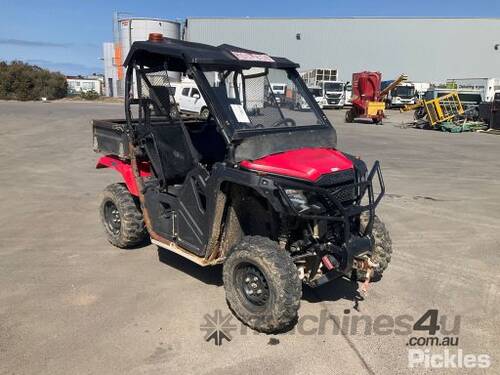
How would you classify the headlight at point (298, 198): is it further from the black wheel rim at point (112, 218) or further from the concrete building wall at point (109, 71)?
the concrete building wall at point (109, 71)

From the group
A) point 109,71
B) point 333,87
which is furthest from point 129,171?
point 109,71

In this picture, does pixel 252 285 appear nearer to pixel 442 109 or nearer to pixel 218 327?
pixel 218 327

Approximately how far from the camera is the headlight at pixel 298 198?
3553 millimetres

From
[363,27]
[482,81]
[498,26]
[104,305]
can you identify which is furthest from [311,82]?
[104,305]

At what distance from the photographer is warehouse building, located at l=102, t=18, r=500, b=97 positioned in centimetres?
4822

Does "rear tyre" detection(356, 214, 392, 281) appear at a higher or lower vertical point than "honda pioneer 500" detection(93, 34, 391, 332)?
lower

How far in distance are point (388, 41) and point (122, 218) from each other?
4835 cm

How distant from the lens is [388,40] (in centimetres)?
4841

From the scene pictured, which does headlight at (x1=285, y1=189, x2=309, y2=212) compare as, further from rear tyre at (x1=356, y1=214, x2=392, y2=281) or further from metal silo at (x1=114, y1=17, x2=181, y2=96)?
metal silo at (x1=114, y1=17, x2=181, y2=96)

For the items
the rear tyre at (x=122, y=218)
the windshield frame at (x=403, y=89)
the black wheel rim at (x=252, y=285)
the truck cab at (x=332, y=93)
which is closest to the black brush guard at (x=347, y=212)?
the black wheel rim at (x=252, y=285)

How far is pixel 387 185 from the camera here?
9117 millimetres

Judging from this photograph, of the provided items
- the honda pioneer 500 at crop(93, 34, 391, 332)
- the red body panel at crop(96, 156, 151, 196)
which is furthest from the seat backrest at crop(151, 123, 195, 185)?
the red body panel at crop(96, 156, 151, 196)

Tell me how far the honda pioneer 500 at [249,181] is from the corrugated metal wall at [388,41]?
45318mm

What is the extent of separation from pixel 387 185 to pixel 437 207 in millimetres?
1687
